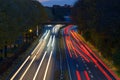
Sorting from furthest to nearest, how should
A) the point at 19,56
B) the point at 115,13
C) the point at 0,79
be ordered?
the point at 19,56 < the point at 115,13 < the point at 0,79

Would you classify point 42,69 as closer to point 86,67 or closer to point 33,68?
point 33,68

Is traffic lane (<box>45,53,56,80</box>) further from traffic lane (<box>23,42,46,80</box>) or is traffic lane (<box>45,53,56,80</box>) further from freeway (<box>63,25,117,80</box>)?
freeway (<box>63,25,117,80</box>)

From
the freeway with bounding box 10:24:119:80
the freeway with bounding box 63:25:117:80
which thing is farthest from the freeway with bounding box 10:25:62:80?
the freeway with bounding box 63:25:117:80

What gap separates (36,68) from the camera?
67000 mm

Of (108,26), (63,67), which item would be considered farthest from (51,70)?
(108,26)

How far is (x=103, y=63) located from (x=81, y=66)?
11.3 feet

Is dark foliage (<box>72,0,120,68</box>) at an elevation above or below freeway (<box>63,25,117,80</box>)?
above

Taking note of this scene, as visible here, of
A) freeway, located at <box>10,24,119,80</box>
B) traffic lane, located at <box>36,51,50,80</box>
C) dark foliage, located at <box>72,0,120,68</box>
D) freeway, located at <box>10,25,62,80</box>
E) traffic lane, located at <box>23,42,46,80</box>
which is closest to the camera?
traffic lane, located at <box>36,51,50,80</box>

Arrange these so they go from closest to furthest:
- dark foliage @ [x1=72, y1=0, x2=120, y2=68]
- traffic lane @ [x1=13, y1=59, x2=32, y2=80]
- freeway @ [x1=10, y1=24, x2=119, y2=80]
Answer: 1. traffic lane @ [x1=13, y1=59, x2=32, y2=80]
2. freeway @ [x1=10, y1=24, x2=119, y2=80]
3. dark foliage @ [x1=72, y1=0, x2=120, y2=68]

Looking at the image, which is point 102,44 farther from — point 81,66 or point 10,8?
point 10,8

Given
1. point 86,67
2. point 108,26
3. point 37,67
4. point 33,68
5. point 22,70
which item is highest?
point 108,26

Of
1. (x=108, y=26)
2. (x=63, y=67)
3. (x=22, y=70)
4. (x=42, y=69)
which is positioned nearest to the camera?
(x=22, y=70)

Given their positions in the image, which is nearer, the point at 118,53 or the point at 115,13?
the point at 118,53

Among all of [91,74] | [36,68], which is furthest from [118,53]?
[36,68]
